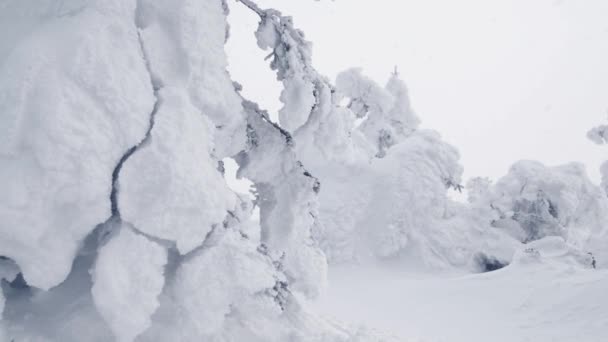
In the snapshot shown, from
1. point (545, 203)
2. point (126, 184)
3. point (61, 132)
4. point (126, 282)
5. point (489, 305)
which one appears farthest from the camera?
point (545, 203)

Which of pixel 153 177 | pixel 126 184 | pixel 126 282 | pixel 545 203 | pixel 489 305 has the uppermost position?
pixel 545 203

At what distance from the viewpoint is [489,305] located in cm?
955

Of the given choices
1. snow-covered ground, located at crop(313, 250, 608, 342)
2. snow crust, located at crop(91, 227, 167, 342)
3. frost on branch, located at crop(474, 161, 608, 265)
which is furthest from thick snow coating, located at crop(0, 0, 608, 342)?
frost on branch, located at crop(474, 161, 608, 265)

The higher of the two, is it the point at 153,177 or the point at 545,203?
the point at 545,203

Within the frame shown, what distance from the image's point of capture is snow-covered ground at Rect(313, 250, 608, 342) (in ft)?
24.8

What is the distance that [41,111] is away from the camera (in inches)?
137

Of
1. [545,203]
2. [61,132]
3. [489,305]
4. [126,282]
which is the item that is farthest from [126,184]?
[545,203]

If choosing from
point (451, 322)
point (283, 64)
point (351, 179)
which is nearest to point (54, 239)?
point (283, 64)

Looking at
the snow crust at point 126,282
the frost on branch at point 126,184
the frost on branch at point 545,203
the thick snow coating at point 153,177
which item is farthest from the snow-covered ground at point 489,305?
the frost on branch at point 545,203

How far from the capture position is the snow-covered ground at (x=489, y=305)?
298 inches

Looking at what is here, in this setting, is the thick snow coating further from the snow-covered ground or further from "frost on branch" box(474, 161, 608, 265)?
"frost on branch" box(474, 161, 608, 265)

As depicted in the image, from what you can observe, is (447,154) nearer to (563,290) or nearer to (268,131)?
(563,290)

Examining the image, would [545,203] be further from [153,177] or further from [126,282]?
[126,282]

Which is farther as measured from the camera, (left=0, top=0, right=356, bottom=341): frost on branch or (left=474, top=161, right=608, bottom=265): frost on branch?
(left=474, top=161, right=608, bottom=265): frost on branch
